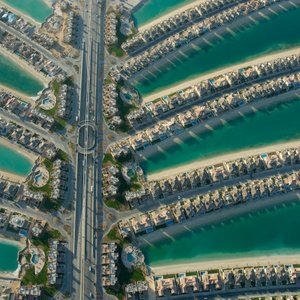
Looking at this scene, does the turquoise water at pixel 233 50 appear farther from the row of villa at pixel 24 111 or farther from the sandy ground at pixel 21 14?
the sandy ground at pixel 21 14

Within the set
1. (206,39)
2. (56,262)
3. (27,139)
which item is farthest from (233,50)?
(56,262)

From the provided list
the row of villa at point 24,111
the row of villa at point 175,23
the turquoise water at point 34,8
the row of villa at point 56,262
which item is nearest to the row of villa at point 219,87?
the row of villa at point 175,23

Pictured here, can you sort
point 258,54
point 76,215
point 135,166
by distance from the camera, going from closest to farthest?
1. point 76,215
2. point 135,166
3. point 258,54

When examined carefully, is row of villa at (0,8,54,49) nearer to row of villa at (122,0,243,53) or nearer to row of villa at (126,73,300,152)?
row of villa at (122,0,243,53)

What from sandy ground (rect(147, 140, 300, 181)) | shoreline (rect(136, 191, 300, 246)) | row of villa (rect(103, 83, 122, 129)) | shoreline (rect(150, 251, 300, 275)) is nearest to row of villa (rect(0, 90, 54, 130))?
row of villa (rect(103, 83, 122, 129))

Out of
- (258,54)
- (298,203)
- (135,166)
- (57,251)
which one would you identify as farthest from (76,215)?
(258,54)

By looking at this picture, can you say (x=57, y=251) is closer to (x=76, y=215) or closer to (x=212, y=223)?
(x=76, y=215)

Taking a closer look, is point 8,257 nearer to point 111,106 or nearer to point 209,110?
point 111,106

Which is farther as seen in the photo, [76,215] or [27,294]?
[76,215]
